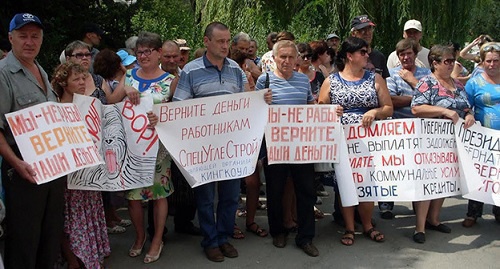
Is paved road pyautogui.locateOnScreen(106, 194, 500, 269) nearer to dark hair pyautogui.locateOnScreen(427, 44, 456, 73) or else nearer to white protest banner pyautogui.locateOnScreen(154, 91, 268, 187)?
white protest banner pyautogui.locateOnScreen(154, 91, 268, 187)

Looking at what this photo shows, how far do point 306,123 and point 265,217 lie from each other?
5.09 feet

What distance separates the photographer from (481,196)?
520 centimetres

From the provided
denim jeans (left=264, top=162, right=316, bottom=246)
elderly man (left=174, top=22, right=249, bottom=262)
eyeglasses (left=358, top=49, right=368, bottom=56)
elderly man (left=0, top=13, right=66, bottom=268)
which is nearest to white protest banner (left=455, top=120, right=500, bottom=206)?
eyeglasses (left=358, top=49, right=368, bottom=56)

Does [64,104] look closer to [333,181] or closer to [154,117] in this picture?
[154,117]

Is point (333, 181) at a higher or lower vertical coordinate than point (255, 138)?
lower

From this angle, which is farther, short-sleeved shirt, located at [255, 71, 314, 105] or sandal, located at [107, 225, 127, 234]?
sandal, located at [107, 225, 127, 234]

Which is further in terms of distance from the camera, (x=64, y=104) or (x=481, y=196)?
(x=481, y=196)

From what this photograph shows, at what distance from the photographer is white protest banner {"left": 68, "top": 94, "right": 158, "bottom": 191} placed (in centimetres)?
451

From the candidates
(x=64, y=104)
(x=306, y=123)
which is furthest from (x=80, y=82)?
(x=306, y=123)

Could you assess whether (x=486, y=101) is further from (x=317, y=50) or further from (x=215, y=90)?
(x=215, y=90)

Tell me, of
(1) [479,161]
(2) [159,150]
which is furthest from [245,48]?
(1) [479,161]

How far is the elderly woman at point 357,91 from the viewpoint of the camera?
4.97 m

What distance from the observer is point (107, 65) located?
530 centimetres

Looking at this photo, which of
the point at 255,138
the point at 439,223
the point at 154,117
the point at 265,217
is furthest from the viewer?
the point at 265,217
